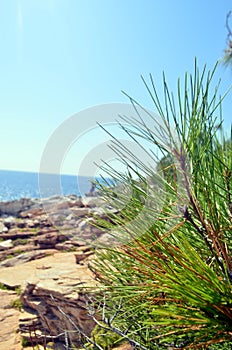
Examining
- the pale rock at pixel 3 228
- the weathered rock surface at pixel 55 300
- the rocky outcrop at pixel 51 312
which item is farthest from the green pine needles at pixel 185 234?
the pale rock at pixel 3 228

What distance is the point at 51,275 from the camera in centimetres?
368

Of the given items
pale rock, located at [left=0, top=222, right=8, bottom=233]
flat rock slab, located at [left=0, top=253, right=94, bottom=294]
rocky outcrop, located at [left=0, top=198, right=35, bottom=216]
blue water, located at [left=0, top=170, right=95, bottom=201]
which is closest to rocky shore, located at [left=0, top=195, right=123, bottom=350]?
flat rock slab, located at [left=0, top=253, right=94, bottom=294]

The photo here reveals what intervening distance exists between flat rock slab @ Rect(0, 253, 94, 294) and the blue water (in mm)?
1042

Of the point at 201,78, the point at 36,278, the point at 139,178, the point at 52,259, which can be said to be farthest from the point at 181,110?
the point at 52,259

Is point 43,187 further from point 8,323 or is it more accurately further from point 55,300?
point 8,323

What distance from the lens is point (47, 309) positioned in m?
3.21

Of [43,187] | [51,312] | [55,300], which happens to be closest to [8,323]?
[51,312]

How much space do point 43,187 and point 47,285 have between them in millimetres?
2656

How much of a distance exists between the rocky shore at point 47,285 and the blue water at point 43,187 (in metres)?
0.11

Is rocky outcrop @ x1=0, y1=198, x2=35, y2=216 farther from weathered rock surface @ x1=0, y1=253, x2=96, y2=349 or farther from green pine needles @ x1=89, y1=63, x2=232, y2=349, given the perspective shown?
green pine needles @ x1=89, y1=63, x2=232, y2=349

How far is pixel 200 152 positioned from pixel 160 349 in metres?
0.47

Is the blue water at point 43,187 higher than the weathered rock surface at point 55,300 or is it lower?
higher

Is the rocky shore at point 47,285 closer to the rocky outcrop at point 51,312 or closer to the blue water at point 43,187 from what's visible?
the rocky outcrop at point 51,312

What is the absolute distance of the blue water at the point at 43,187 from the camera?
794 mm
